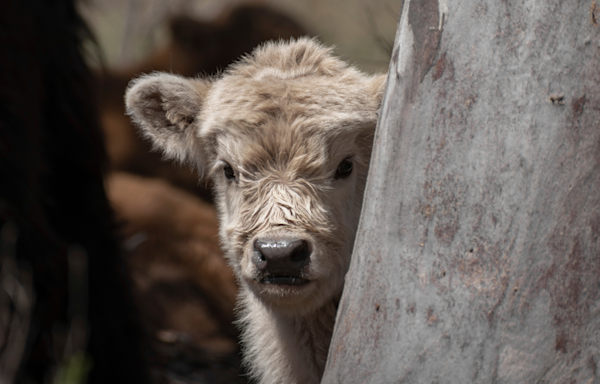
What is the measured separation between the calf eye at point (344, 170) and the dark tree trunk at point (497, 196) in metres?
1.50

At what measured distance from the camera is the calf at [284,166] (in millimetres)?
3412

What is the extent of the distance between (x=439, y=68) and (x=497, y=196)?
1.79 ft

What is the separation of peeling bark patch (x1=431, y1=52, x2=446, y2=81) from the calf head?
1.36 meters

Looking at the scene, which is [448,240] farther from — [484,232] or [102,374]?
[102,374]

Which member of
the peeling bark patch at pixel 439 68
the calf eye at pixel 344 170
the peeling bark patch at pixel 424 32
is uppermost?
the peeling bark patch at pixel 424 32

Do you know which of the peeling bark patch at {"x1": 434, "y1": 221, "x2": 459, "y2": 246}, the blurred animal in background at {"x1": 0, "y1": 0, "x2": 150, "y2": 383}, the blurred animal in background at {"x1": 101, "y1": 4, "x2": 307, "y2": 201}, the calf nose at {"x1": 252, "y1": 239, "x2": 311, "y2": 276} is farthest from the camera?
the blurred animal in background at {"x1": 101, "y1": 4, "x2": 307, "y2": 201}

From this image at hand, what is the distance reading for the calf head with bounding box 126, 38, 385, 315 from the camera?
3371mm

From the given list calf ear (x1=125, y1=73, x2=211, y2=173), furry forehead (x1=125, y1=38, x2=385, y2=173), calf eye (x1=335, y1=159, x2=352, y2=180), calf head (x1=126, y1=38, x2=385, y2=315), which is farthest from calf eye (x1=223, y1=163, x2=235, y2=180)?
calf eye (x1=335, y1=159, x2=352, y2=180)

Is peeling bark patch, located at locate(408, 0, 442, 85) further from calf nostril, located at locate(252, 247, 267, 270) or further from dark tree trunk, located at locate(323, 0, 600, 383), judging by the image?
calf nostril, located at locate(252, 247, 267, 270)

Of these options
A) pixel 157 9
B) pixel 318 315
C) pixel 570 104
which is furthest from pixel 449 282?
pixel 157 9

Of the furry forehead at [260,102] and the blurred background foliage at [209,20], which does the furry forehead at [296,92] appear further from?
the blurred background foliage at [209,20]

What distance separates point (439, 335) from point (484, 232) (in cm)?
44

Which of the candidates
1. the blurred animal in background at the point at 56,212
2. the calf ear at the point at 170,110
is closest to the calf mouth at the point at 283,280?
the calf ear at the point at 170,110

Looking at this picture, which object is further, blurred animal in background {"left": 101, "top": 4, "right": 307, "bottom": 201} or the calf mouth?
blurred animal in background {"left": 101, "top": 4, "right": 307, "bottom": 201}
